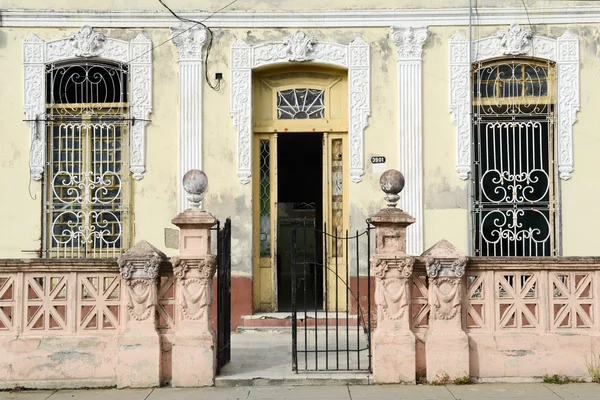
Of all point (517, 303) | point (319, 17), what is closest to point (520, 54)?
point (319, 17)

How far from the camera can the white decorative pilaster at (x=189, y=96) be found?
12797mm

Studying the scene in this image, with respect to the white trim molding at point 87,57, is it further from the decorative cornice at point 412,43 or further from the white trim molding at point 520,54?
the white trim molding at point 520,54

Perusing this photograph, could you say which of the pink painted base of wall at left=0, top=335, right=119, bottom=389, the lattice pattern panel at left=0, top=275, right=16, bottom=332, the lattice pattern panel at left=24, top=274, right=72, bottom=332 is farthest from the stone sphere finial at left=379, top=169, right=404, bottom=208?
the lattice pattern panel at left=0, top=275, right=16, bottom=332

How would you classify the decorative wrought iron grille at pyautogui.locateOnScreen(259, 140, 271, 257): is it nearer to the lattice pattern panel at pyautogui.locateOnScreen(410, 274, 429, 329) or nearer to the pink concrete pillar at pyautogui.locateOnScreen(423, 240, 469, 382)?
the lattice pattern panel at pyautogui.locateOnScreen(410, 274, 429, 329)

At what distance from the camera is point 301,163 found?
44.4ft

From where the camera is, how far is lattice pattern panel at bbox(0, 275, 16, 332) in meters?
9.35

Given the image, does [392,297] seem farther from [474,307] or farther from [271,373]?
[271,373]

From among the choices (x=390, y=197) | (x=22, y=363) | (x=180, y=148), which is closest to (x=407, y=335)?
(x=390, y=197)

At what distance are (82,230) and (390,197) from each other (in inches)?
220

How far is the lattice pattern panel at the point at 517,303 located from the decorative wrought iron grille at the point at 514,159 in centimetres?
325

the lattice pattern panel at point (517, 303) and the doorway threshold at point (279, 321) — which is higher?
the lattice pattern panel at point (517, 303)

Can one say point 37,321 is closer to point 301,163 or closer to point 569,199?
point 301,163

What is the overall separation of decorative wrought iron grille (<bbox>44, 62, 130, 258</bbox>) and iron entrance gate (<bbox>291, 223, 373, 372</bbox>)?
2.97m

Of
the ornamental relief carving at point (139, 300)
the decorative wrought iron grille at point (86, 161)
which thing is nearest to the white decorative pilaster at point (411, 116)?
the decorative wrought iron grille at point (86, 161)
